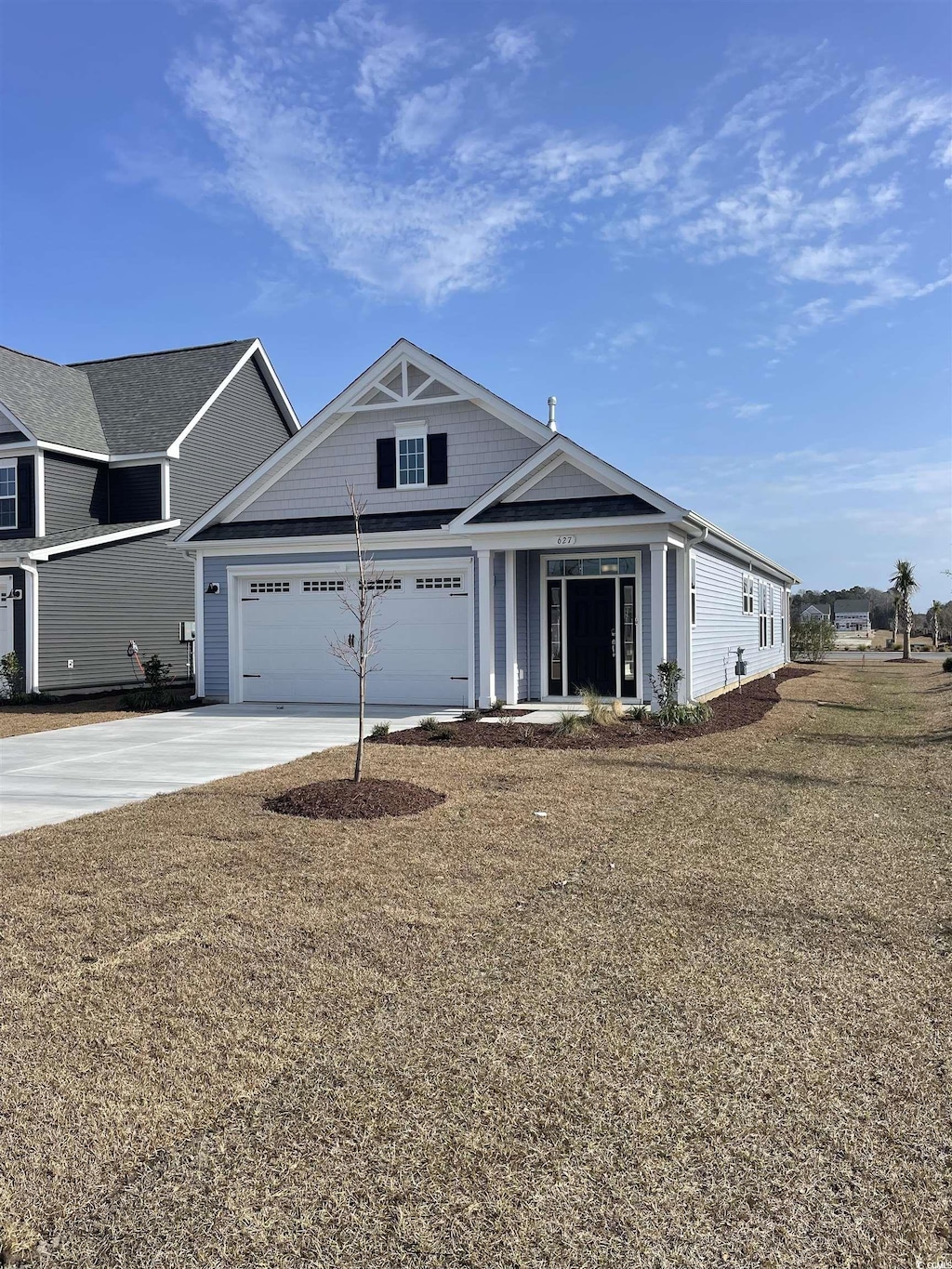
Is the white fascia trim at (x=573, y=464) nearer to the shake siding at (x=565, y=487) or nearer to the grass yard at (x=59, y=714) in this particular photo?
the shake siding at (x=565, y=487)

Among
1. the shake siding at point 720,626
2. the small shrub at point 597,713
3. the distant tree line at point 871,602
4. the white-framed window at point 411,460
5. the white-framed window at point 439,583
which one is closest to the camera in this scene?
the small shrub at point 597,713

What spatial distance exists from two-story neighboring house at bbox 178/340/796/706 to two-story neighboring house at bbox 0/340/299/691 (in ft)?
14.2

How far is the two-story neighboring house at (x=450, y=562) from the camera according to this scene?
590 inches

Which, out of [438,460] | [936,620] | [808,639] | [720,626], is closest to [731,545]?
[720,626]

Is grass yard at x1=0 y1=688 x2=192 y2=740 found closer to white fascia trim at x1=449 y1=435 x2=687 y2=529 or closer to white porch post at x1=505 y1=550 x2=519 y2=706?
white porch post at x1=505 y1=550 x2=519 y2=706

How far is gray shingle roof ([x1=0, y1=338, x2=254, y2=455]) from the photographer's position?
71.8 feet

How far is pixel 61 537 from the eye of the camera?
807 inches

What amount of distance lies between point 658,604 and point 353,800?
7.92 meters

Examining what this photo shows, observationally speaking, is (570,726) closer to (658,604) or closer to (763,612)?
(658,604)

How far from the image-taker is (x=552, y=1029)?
3660 millimetres

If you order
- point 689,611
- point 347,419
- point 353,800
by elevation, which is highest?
point 347,419

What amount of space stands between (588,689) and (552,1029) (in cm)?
→ 1190

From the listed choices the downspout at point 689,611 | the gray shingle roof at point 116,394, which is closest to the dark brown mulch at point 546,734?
the downspout at point 689,611

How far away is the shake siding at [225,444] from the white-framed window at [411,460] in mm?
6107
